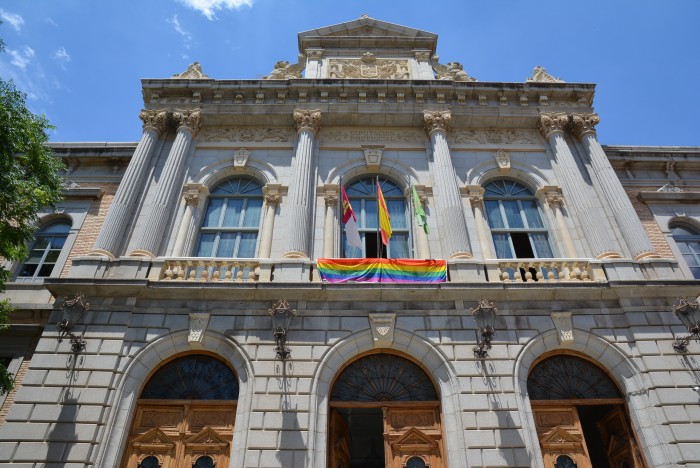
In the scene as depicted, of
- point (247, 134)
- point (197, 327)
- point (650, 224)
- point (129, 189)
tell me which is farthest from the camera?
point (247, 134)

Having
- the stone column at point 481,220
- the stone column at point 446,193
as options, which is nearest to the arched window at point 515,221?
the stone column at point 481,220

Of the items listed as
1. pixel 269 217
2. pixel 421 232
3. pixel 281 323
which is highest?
pixel 269 217

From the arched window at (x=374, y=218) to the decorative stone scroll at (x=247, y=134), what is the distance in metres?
3.00

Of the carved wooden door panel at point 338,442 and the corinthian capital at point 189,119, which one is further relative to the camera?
the corinthian capital at point 189,119

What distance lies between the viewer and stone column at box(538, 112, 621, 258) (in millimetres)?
11594

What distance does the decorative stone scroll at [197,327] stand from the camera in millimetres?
9758

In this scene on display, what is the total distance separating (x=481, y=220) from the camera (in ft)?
41.7

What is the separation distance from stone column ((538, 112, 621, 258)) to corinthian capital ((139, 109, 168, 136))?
484 inches

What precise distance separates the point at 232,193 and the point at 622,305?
1090 centimetres

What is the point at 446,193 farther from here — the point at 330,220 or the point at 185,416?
the point at 185,416

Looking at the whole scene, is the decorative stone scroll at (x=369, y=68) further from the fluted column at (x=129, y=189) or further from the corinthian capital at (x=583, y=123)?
the fluted column at (x=129, y=189)

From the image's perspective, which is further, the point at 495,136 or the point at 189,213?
the point at 495,136

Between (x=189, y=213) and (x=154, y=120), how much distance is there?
383 cm

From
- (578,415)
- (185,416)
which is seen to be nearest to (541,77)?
(578,415)
